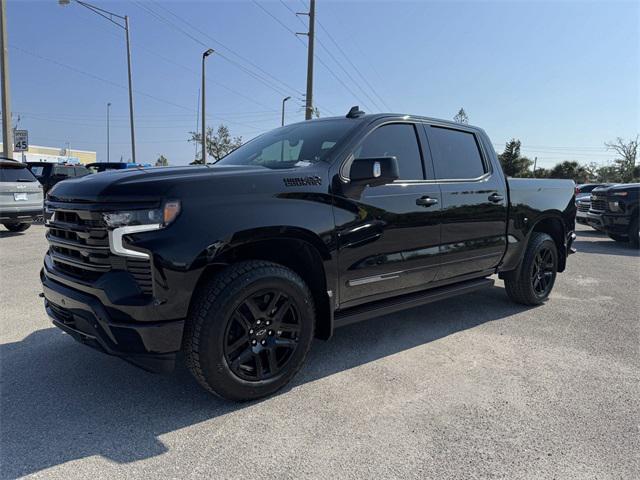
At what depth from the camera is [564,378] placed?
10.9 ft

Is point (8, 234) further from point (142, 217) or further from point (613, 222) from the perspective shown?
point (613, 222)

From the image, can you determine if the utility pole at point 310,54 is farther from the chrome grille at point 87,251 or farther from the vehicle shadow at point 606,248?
the chrome grille at point 87,251

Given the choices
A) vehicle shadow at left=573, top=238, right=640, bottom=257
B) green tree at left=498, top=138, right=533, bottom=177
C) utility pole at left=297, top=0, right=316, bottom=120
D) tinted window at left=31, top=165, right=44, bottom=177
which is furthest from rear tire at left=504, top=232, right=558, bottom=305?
green tree at left=498, top=138, right=533, bottom=177

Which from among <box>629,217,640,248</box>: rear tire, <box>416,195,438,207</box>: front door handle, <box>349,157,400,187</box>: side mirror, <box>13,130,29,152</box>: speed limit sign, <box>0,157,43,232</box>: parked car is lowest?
<box>629,217,640,248</box>: rear tire

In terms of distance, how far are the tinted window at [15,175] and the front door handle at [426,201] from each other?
29.9 ft

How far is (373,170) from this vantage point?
3062mm

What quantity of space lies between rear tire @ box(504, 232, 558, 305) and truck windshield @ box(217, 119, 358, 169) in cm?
268

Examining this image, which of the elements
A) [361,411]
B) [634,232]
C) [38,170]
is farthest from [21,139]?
[634,232]

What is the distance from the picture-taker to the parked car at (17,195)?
921cm

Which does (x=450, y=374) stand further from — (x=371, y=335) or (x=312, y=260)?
(x=312, y=260)

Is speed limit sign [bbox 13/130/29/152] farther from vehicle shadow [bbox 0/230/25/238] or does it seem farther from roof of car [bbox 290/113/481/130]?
roof of car [bbox 290/113/481/130]

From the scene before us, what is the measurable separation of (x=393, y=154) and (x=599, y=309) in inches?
130

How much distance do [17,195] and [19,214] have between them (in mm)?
397

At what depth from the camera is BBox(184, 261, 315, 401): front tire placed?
8.51 feet
